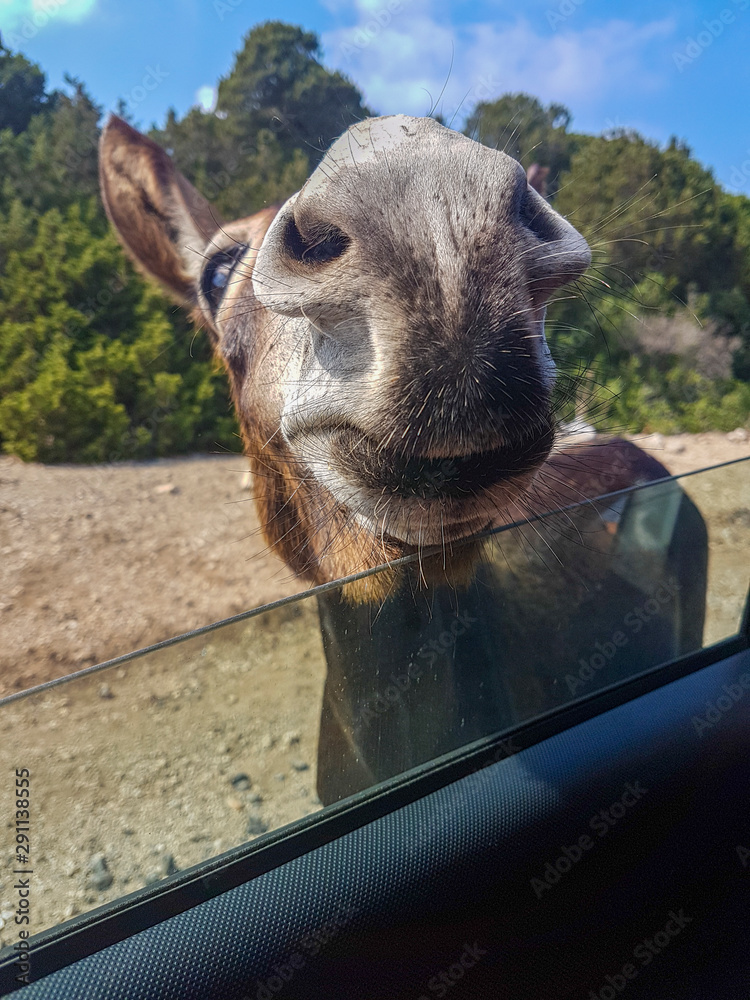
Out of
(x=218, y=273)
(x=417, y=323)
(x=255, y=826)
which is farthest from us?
(x=218, y=273)

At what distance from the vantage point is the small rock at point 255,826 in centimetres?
112

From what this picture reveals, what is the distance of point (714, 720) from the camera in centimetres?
136

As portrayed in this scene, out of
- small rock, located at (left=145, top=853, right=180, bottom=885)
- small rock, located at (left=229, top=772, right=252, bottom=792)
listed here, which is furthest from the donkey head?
small rock, located at (left=145, top=853, right=180, bottom=885)

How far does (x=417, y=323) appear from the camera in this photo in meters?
0.97

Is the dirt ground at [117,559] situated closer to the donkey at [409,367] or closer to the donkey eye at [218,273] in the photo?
the donkey eye at [218,273]

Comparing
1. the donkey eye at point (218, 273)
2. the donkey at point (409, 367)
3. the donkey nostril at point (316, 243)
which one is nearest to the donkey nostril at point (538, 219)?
the donkey at point (409, 367)

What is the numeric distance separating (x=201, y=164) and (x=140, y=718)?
32.1ft

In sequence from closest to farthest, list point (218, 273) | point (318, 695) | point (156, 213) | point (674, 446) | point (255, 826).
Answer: point (255, 826), point (318, 695), point (218, 273), point (156, 213), point (674, 446)

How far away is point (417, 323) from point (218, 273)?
5.28 ft

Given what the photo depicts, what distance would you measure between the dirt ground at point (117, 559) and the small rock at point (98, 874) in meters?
2.72

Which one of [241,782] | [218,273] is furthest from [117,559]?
[241,782]

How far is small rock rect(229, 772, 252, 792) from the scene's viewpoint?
1.20 m

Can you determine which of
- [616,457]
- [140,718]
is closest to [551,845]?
[140,718]

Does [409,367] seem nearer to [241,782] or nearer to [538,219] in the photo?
[538,219]
